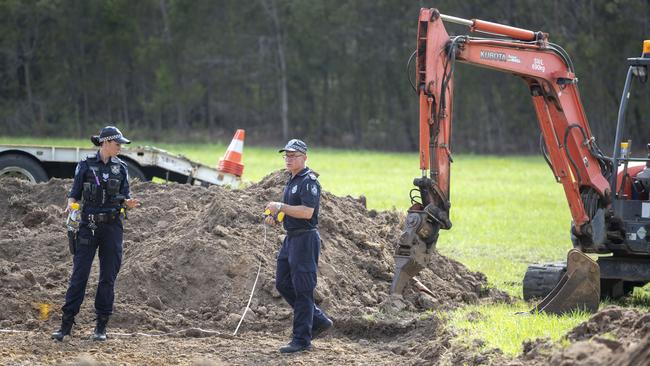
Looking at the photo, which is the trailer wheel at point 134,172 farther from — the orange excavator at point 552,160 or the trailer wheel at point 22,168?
the orange excavator at point 552,160

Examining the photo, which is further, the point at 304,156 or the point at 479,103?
the point at 479,103

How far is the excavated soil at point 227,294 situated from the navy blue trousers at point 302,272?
28cm

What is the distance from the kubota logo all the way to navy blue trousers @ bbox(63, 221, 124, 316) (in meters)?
4.72

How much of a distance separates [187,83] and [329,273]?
40.2 metres

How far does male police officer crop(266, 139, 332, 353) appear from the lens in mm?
9891

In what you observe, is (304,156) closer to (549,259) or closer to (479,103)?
(549,259)

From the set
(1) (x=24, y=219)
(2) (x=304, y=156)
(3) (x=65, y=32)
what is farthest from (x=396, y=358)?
(3) (x=65, y=32)

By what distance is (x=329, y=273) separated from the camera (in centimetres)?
1253

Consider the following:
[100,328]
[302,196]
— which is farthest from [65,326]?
[302,196]

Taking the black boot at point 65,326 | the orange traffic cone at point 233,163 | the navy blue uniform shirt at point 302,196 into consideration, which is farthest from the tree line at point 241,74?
the black boot at point 65,326

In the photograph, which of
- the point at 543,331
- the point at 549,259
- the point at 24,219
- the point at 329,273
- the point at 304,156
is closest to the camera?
the point at 543,331

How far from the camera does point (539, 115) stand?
42.6 feet

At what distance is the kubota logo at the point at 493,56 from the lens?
12398 millimetres

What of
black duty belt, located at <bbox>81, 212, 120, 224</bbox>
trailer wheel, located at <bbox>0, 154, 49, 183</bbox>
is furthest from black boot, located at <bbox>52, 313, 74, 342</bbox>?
trailer wheel, located at <bbox>0, 154, 49, 183</bbox>
